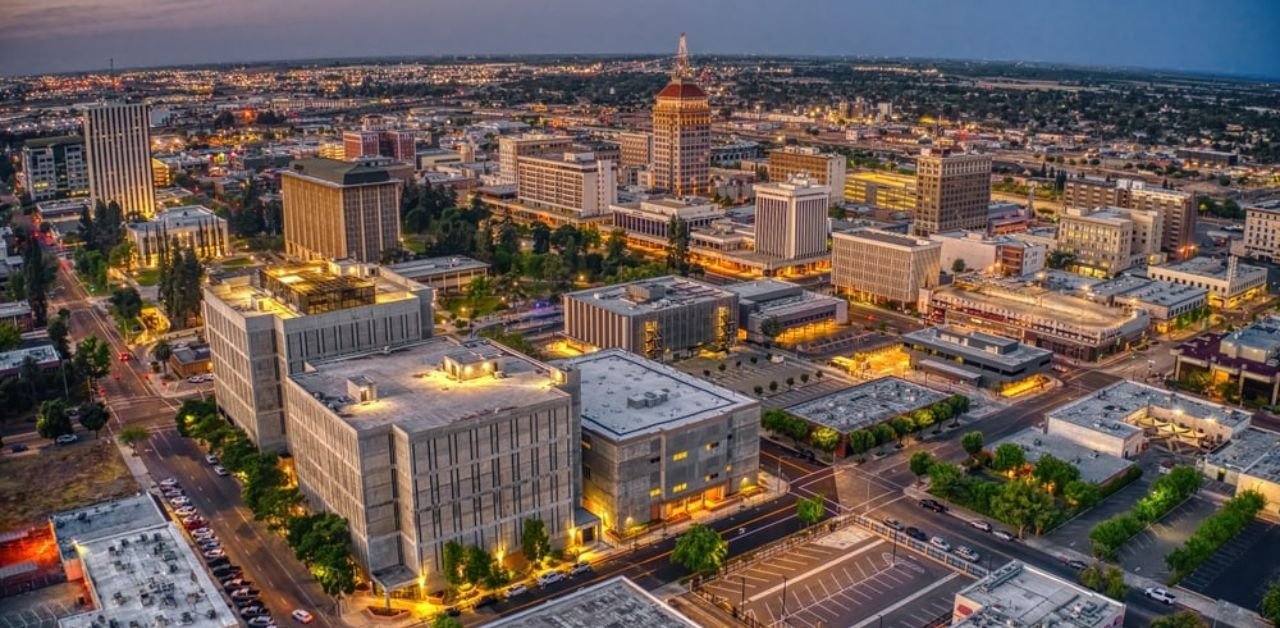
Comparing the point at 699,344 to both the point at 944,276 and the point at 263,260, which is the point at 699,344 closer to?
the point at 944,276

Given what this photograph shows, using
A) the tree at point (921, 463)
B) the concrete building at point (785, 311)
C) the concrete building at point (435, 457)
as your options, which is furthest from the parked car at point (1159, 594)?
the concrete building at point (785, 311)

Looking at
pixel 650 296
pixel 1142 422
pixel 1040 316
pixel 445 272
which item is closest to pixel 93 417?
pixel 650 296

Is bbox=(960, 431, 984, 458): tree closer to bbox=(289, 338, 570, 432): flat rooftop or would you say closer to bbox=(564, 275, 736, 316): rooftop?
bbox=(289, 338, 570, 432): flat rooftop

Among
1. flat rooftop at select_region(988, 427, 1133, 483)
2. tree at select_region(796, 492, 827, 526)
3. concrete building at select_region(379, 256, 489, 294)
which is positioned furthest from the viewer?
concrete building at select_region(379, 256, 489, 294)

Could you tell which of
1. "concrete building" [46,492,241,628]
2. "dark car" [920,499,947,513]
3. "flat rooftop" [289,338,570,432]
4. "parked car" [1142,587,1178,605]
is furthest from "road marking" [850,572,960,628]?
"concrete building" [46,492,241,628]

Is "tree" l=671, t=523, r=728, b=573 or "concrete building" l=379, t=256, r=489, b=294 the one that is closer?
"tree" l=671, t=523, r=728, b=573

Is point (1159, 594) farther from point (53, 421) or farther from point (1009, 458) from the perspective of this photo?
point (53, 421)

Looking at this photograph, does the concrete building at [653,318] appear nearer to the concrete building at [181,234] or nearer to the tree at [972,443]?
the tree at [972,443]
